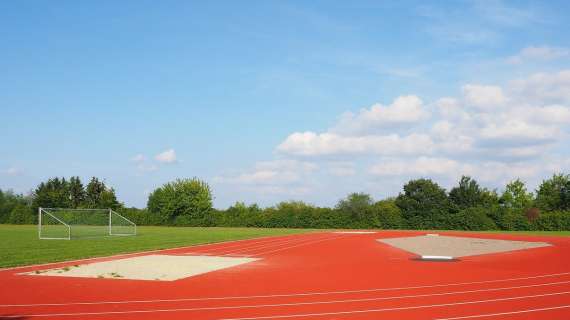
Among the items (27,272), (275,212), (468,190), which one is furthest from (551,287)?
(468,190)

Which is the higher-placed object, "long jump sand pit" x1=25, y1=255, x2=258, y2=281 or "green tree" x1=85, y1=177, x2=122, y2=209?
"green tree" x1=85, y1=177, x2=122, y2=209

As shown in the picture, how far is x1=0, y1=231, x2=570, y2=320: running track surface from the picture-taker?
31.9ft

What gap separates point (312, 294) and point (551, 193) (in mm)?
65951

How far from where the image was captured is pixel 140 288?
12695 mm

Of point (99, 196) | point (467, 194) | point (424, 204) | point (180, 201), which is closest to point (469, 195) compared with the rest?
point (467, 194)

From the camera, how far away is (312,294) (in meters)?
11.9

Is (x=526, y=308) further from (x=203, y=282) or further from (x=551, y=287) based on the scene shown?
(x=203, y=282)

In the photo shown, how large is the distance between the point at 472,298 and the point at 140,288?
725cm

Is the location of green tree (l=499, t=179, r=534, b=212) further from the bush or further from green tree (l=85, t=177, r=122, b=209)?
green tree (l=85, t=177, r=122, b=209)

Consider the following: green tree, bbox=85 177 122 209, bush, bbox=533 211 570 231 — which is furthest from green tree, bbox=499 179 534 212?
green tree, bbox=85 177 122 209

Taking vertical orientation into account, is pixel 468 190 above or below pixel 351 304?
above

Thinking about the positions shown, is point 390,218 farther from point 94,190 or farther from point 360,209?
point 94,190

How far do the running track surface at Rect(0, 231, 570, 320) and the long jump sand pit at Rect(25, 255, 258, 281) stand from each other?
27.1 inches

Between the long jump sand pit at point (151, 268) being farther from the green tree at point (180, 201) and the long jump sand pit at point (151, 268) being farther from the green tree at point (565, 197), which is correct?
the green tree at point (565, 197)
